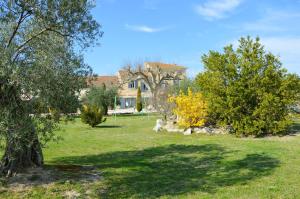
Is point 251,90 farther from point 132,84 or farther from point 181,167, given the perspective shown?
point 132,84

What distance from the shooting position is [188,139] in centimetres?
1852

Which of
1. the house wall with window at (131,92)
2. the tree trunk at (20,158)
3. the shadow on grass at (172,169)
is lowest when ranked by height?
the shadow on grass at (172,169)

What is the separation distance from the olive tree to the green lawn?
131 centimetres

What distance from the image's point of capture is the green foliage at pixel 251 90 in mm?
18938

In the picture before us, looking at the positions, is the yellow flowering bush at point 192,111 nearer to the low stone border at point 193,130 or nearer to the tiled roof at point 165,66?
the low stone border at point 193,130

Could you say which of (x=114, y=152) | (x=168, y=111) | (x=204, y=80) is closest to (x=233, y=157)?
(x=114, y=152)

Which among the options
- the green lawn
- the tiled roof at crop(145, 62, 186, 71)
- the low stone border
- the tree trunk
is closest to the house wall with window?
the tiled roof at crop(145, 62, 186, 71)

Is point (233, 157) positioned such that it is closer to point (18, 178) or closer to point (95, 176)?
point (95, 176)

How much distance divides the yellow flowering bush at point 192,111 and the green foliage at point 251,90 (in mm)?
1007

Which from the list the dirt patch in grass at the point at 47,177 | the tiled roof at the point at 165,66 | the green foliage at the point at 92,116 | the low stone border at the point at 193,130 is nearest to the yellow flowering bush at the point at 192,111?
the low stone border at the point at 193,130

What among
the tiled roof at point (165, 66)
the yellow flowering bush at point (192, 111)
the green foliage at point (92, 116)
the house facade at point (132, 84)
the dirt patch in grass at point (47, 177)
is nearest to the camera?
the dirt patch in grass at point (47, 177)

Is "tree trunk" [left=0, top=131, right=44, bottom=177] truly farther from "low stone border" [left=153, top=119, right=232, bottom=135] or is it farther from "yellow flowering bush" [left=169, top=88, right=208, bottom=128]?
"yellow flowering bush" [left=169, top=88, right=208, bottom=128]

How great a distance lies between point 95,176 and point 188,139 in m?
9.48

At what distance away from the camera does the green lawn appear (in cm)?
833
